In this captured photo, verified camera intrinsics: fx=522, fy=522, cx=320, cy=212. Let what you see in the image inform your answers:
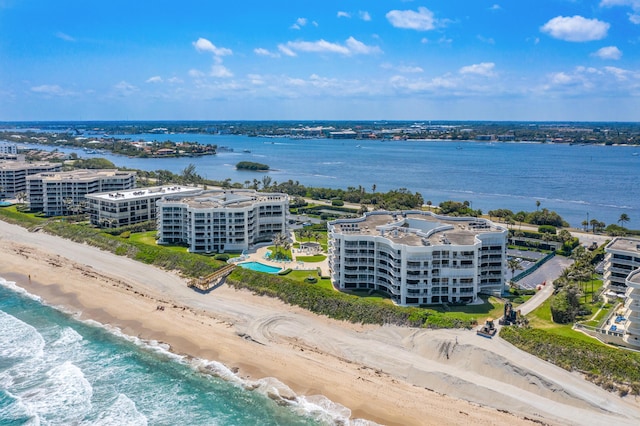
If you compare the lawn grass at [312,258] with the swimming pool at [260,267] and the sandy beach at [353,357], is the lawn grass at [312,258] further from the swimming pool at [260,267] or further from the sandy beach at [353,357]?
the sandy beach at [353,357]

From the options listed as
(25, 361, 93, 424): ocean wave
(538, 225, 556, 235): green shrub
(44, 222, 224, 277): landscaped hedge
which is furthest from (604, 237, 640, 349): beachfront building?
(44, 222, 224, 277): landscaped hedge

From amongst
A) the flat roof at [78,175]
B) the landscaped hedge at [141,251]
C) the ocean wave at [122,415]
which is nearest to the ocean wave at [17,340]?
the ocean wave at [122,415]

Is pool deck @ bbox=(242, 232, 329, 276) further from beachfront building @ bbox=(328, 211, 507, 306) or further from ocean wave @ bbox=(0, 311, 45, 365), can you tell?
ocean wave @ bbox=(0, 311, 45, 365)

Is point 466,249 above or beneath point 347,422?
above

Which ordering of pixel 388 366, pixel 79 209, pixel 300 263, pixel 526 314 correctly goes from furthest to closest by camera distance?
1. pixel 79 209
2. pixel 300 263
3. pixel 526 314
4. pixel 388 366

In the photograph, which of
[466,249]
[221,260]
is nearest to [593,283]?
[466,249]

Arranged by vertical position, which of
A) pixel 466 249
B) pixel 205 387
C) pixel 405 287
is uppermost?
pixel 466 249

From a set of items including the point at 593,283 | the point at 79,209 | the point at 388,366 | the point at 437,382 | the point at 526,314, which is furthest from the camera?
the point at 79,209

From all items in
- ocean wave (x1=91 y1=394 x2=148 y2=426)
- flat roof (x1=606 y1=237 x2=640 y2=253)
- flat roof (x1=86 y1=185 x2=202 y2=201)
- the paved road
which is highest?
flat roof (x1=86 y1=185 x2=202 y2=201)

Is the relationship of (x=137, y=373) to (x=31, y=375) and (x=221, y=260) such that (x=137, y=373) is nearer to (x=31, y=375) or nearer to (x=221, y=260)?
(x=31, y=375)
